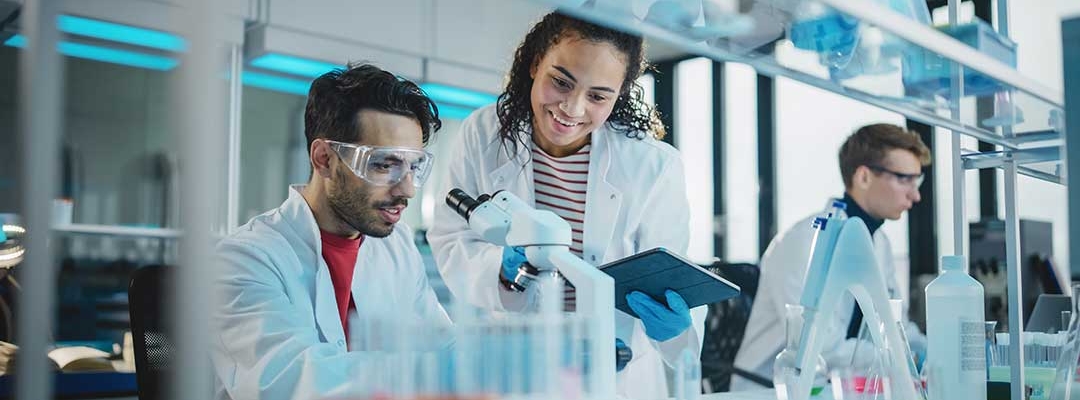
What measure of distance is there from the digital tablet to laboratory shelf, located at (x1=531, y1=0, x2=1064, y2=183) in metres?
0.32

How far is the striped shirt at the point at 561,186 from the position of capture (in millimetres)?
2207

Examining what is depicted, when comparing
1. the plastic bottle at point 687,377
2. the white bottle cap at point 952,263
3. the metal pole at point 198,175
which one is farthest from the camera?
the white bottle cap at point 952,263

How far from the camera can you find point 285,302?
66.7 inches

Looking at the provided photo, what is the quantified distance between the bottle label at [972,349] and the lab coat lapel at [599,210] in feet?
2.83

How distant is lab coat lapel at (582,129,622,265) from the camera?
2168 millimetres

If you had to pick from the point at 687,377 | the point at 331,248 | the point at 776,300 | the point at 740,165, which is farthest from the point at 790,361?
the point at 740,165

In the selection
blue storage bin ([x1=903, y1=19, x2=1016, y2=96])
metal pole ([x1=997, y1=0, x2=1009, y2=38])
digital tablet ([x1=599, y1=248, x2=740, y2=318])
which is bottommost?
digital tablet ([x1=599, y1=248, x2=740, y2=318])

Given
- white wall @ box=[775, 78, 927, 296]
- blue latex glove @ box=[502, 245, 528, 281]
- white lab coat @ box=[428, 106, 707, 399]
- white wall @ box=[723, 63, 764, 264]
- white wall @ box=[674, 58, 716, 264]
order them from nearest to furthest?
blue latex glove @ box=[502, 245, 528, 281] → white lab coat @ box=[428, 106, 707, 399] → white wall @ box=[775, 78, 927, 296] → white wall @ box=[723, 63, 764, 264] → white wall @ box=[674, 58, 716, 264]

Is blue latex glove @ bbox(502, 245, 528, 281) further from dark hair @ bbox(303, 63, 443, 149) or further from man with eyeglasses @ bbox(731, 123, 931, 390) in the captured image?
man with eyeglasses @ bbox(731, 123, 931, 390)

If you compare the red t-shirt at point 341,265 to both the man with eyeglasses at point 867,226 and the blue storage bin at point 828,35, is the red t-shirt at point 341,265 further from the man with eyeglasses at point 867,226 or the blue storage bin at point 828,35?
the man with eyeglasses at point 867,226

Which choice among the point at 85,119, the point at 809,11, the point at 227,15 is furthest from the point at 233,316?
the point at 85,119

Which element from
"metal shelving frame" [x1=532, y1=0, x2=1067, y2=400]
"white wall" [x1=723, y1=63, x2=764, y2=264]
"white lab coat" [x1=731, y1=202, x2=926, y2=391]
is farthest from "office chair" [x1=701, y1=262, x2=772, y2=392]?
"white wall" [x1=723, y1=63, x2=764, y2=264]

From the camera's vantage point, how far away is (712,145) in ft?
17.1

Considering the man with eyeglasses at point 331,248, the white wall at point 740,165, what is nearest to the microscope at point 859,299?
the man with eyeglasses at point 331,248
